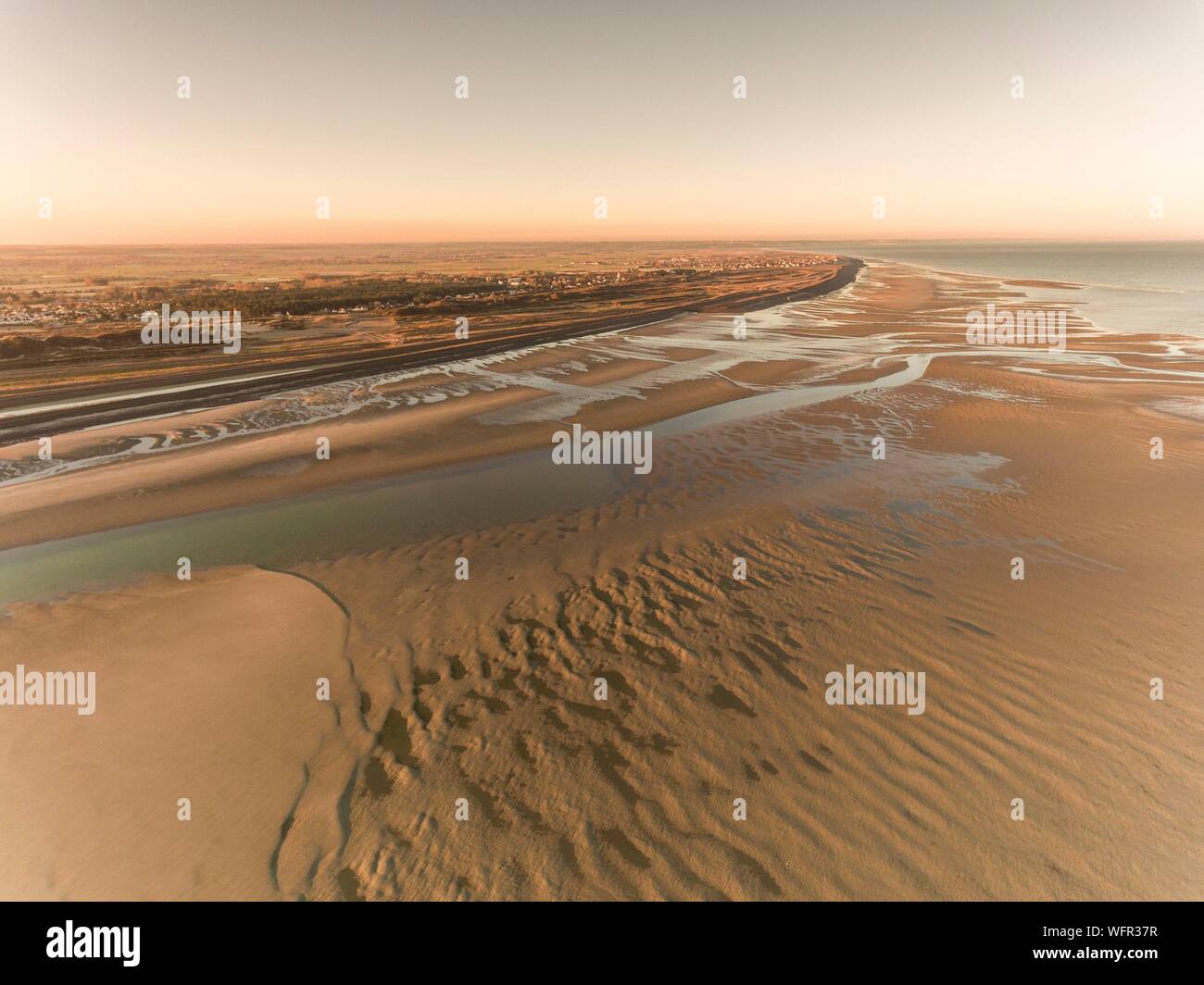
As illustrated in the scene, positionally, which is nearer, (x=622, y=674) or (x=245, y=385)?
(x=622, y=674)

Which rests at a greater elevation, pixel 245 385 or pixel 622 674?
pixel 245 385

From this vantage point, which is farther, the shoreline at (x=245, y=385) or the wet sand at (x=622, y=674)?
the shoreline at (x=245, y=385)

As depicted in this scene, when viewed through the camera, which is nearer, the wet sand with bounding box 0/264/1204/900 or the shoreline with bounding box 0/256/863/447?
the wet sand with bounding box 0/264/1204/900

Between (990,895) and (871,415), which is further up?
(871,415)

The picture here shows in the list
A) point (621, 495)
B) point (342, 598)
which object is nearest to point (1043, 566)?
point (621, 495)

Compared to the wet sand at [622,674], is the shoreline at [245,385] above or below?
above

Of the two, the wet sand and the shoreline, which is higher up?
the shoreline

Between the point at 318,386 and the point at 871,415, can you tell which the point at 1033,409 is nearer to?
the point at 871,415
